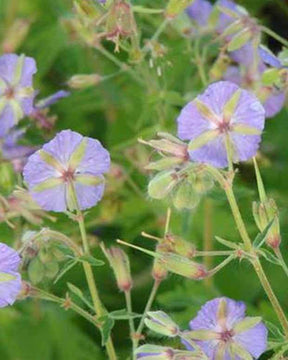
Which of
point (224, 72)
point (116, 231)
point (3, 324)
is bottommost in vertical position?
point (3, 324)

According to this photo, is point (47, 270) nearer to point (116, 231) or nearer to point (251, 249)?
point (251, 249)

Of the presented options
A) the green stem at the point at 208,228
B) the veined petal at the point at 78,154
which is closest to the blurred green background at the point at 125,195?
the green stem at the point at 208,228

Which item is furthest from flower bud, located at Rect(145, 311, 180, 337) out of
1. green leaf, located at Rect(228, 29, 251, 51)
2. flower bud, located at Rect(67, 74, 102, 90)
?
flower bud, located at Rect(67, 74, 102, 90)

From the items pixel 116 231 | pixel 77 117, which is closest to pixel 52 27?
pixel 77 117

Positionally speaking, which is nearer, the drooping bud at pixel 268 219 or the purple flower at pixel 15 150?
the drooping bud at pixel 268 219

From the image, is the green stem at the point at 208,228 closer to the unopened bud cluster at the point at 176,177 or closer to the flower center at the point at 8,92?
the flower center at the point at 8,92

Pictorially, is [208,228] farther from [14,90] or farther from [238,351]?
[238,351]
